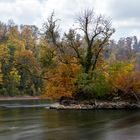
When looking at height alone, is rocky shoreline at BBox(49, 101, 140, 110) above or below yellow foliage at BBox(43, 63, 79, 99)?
below

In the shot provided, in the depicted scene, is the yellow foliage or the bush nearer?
the bush

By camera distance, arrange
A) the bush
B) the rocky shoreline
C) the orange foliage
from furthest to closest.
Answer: the bush, the orange foliage, the rocky shoreline

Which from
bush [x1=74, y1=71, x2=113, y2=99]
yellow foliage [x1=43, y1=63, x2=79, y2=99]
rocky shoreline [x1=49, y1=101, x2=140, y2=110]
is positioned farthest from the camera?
yellow foliage [x1=43, y1=63, x2=79, y2=99]

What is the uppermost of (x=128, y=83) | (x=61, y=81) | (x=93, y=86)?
(x=61, y=81)

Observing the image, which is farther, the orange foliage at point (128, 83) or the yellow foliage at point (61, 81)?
the yellow foliage at point (61, 81)

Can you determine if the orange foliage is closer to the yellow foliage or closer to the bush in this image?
the bush

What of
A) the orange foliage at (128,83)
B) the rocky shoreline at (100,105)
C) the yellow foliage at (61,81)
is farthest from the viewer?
the yellow foliage at (61,81)

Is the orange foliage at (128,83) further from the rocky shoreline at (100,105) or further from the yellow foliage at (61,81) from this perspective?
the yellow foliage at (61,81)

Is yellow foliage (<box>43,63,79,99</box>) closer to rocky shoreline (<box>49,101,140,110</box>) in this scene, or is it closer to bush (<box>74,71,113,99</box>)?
bush (<box>74,71,113,99</box>)

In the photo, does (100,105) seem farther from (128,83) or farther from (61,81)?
(61,81)

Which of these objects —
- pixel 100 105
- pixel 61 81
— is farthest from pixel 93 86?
pixel 61 81

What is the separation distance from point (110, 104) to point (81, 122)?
2181 cm

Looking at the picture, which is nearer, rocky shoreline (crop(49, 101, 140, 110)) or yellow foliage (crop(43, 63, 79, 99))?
rocky shoreline (crop(49, 101, 140, 110))

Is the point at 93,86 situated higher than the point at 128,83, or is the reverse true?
the point at 128,83
